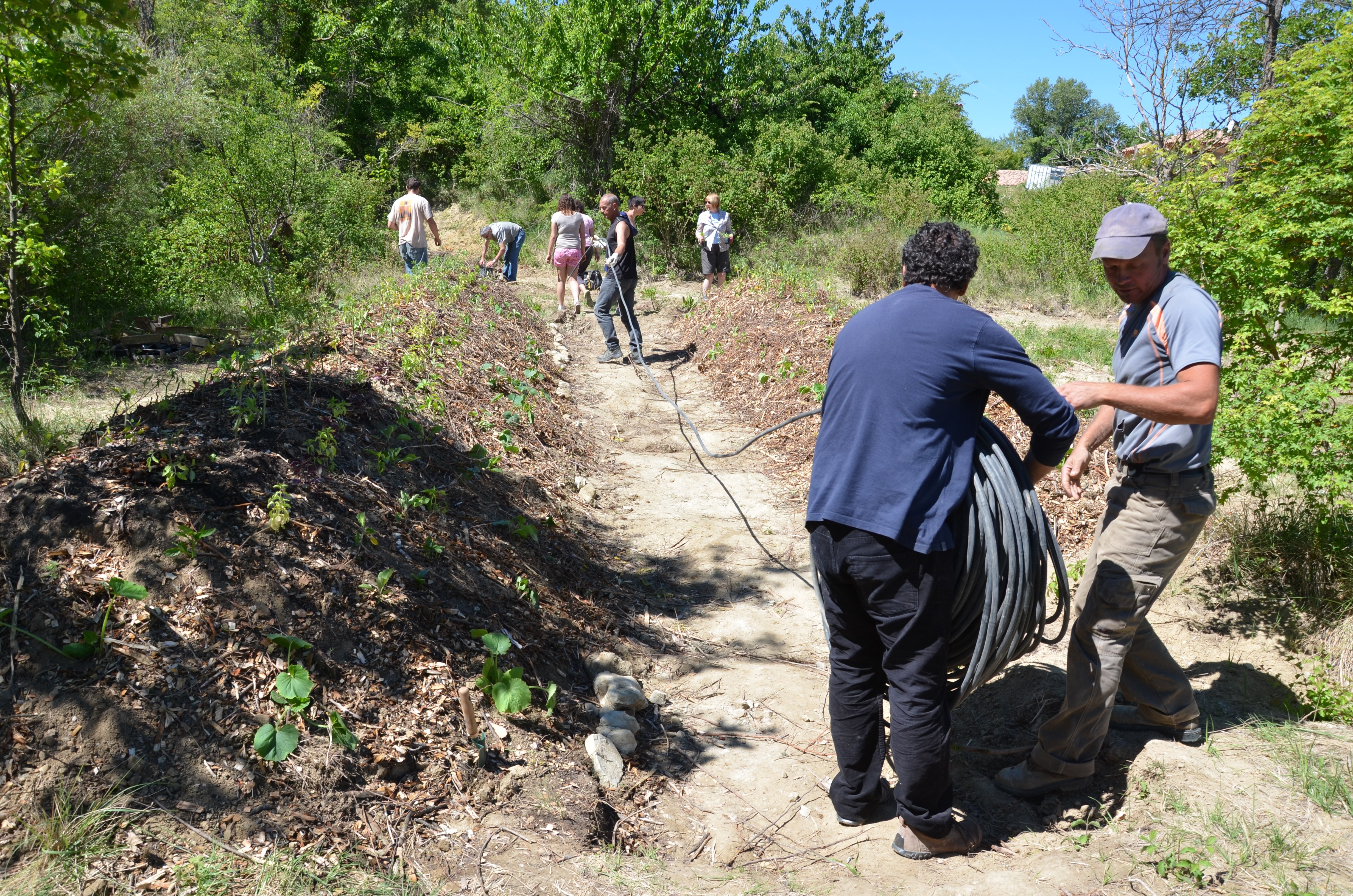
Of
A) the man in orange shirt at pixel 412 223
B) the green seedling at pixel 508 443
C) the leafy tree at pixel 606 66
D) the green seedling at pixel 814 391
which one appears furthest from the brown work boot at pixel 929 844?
the leafy tree at pixel 606 66

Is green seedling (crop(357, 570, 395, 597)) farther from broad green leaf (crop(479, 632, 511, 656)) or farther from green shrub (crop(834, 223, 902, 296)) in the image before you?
green shrub (crop(834, 223, 902, 296))

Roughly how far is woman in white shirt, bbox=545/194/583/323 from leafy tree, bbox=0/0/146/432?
5.11 metres

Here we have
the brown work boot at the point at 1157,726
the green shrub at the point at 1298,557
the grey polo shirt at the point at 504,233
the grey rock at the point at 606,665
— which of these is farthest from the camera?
the grey polo shirt at the point at 504,233

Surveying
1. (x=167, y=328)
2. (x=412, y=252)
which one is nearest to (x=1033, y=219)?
(x=412, y=252)

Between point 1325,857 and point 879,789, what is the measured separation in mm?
1319

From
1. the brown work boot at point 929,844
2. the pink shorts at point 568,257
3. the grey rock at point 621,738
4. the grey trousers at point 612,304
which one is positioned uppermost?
the pink shorts at point 568,257

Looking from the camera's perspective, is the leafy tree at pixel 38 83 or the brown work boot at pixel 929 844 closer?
the brown work boot at pixel 929 844

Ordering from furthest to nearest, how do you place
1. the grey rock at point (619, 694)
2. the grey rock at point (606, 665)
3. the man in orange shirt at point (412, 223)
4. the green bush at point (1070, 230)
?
1. the green bush at point (1070, 230)
2. the man in orange shirt at point (412, 223)
3. the grey rock at point (606, 665)
4. the grey rock at point (619, 694)

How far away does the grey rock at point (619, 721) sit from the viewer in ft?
11.2

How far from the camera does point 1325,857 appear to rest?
261 cm

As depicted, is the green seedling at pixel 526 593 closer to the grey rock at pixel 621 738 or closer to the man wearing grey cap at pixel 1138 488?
the grey rock at pixel 621 738

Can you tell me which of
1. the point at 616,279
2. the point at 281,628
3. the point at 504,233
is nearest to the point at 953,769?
the point at 281,628

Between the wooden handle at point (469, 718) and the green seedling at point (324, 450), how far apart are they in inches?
60.8

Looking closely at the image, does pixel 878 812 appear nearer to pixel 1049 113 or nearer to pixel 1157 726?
pixel 1157 726
